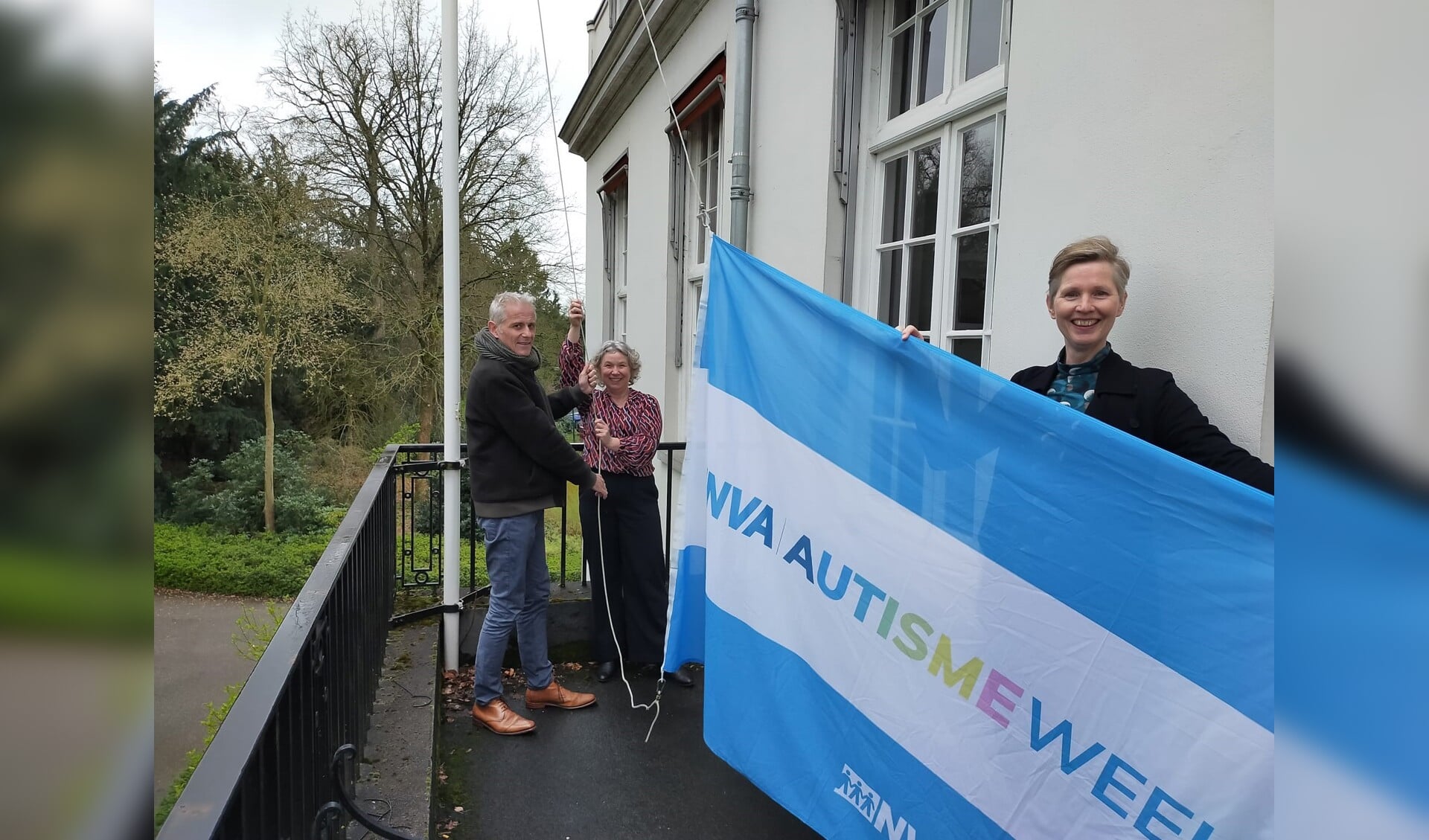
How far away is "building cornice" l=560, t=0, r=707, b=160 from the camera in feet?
21.2

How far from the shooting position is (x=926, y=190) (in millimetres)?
3652

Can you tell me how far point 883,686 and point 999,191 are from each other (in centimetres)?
195

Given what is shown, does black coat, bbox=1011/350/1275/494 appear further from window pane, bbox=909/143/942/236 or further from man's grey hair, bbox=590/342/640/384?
man's grey hair, bbox=590/342/640/384

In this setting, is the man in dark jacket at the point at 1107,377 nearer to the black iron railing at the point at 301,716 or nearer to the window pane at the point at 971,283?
the window pane at the point at 971,283

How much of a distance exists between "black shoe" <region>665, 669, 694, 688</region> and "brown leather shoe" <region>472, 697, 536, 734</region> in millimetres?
759

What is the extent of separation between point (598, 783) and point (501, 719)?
568 mm

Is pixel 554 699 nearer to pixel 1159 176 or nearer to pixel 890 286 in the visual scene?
pixel 890 286

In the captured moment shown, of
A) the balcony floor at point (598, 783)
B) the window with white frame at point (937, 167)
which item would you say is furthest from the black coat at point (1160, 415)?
the balcony floor at point (598, 783)

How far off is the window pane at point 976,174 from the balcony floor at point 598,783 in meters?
2.42

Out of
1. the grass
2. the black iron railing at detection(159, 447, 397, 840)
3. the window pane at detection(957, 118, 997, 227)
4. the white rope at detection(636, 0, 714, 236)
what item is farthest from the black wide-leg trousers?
the grass

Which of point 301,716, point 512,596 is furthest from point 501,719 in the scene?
point 301,716

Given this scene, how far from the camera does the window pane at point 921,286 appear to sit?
3.62 meters
